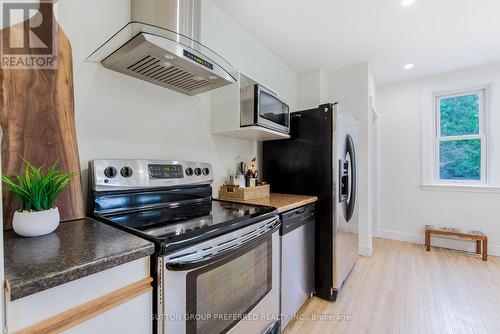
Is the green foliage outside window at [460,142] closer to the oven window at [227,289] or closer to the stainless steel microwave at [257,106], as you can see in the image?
the stainless steel microwave at [257,106]

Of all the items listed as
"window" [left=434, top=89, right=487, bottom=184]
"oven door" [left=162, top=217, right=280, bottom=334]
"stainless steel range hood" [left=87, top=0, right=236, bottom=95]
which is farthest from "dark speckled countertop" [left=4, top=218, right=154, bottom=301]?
"window" [left=434, top=89, right=487, bottom=184]

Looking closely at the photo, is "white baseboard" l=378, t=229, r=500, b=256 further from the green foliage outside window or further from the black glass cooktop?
the black glass cooktop

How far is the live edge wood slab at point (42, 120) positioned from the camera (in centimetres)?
89

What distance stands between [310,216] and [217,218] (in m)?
0.99

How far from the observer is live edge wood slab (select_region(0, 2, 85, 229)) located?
2.93 ft

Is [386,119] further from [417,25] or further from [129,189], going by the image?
[129,189]

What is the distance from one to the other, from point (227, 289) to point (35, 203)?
31.6 inches

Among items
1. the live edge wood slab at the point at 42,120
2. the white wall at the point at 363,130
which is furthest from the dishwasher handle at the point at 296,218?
the white wall at the point at 363,130

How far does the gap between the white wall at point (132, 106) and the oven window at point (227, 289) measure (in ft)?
2.59

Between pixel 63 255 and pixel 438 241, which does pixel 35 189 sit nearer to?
pixel 63 255

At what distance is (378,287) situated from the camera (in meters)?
2.19

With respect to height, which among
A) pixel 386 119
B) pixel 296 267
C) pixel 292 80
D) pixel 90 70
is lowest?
pixel 296 267

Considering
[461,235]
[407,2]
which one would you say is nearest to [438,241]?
[461,235]

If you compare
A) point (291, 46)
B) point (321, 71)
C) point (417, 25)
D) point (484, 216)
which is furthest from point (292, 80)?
point (484, 216)
